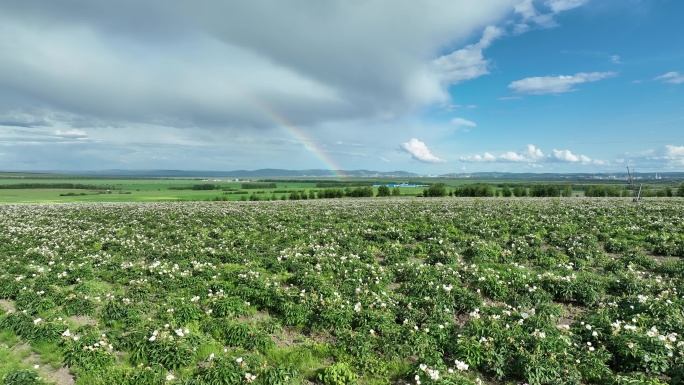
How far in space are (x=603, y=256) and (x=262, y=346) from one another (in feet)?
56.4

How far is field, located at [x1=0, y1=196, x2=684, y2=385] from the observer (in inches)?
320

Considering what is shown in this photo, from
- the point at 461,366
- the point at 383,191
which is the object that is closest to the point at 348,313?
the point at 461,366

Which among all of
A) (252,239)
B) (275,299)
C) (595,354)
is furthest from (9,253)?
(595,354)

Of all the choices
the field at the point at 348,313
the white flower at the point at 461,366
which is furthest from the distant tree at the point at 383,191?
the white flower at the point at 461,366

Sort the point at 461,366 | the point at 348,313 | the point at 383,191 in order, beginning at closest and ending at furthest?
1. the point at 461,366
2. the point at 348,313
3. the point at 383,191

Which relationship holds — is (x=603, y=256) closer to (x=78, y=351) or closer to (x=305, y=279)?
(x=305, y=279)

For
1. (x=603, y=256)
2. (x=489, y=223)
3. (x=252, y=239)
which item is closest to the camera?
(x=603, y=256)

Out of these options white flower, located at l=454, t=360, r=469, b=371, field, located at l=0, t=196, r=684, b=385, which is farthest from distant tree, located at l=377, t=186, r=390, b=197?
white flower, located at l=454, t=360, r=469, b=371

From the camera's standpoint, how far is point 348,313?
10867 millimetres

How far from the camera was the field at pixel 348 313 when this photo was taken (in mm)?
8141

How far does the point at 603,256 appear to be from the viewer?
17.3 metres

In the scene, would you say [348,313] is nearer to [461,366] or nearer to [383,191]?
[461,366]

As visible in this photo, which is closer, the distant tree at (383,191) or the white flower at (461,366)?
the white flower at (461,366)

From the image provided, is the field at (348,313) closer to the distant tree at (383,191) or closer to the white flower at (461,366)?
the white flower at (461,366)
